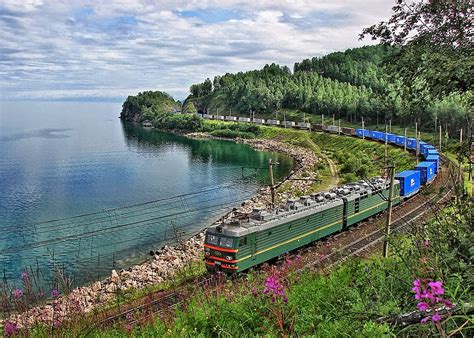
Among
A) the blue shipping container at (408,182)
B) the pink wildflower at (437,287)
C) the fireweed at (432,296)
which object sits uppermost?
the pink wildflower at (437,287)

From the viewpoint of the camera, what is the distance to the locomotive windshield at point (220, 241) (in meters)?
21.5

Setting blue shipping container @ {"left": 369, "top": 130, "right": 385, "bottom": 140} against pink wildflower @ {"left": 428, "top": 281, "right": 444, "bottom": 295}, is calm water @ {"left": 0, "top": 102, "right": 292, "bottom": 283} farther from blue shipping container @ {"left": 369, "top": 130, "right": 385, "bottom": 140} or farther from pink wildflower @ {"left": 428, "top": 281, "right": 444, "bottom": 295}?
blue shipping container @ {"left": 369, "top": 130, "right": 385, "bottom": 140}

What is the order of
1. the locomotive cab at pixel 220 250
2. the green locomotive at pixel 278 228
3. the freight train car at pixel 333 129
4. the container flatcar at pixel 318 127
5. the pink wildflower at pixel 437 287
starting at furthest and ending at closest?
1. the container flatcar at pixel 318 127
2. the freight train car at pixel 333 129
3. the green locomotive at pixel 278 228
4. the locomotive cab at pixel 220 250
5. the pink wildflower at pixel 437 287

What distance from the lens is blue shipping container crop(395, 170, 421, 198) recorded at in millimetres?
38156

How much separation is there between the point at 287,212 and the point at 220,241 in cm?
470

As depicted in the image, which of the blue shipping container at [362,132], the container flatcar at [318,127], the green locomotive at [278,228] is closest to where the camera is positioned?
the green locomotive at [278,228]

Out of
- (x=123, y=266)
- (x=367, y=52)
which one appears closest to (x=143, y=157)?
(x=123, y=266)

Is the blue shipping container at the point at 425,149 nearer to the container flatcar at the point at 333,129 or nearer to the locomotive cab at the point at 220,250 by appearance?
the container flatcar at the point at 333,129

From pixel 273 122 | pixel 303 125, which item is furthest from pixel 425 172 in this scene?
pixel 273 122

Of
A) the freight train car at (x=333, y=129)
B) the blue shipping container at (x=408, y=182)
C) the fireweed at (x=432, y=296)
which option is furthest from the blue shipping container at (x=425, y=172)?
the freight train car at (x=333, y=129)

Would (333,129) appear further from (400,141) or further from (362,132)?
(400,141)

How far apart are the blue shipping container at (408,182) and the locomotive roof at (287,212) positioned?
644cm

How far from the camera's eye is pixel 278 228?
77.8ft

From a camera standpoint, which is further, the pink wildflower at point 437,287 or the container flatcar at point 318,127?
the container flatcar at point 318,127
